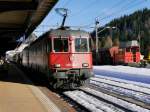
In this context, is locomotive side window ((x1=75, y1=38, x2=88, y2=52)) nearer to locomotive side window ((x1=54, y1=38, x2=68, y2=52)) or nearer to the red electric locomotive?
the red electric locomotive

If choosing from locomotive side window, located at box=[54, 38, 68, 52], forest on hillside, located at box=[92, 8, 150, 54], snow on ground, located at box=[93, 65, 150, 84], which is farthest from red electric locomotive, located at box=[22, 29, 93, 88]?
forest on hillside, located at box=[92, 8, 150, 54]

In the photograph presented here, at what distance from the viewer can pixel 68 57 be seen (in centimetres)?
1941

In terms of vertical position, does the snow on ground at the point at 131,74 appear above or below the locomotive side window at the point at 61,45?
below

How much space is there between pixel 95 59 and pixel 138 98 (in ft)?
146

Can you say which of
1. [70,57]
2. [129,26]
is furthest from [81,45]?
[129,26]

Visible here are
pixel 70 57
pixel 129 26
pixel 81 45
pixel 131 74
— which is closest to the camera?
pixel 70 57

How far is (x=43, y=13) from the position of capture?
27453 millimetres

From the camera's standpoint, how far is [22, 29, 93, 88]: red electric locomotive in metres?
19.2

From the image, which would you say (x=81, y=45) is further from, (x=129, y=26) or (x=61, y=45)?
(x=129, y=26)

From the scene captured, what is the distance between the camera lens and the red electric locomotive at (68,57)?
63.0ft

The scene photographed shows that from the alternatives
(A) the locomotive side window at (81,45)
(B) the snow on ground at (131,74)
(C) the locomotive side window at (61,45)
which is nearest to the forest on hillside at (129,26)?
(B) the snow on ground at (131,74)

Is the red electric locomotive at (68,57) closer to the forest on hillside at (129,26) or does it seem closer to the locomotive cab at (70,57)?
the locomotive cab at (70,57)

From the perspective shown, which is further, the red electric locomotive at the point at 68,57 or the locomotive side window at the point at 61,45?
the locomotive side window at the point at 61,45

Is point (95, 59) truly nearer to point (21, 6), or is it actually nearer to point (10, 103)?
point (21, 6)
